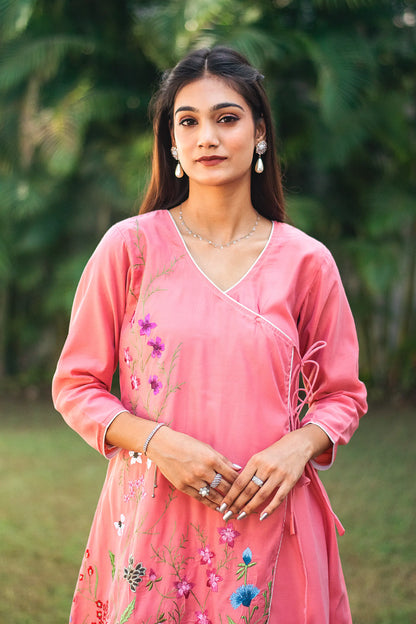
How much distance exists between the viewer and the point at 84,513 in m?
4.25

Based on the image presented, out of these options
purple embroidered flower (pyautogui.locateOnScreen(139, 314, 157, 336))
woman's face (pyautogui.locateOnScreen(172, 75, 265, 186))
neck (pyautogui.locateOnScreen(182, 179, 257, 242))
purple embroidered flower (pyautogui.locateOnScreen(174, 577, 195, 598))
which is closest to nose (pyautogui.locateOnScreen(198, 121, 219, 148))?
woman's face (pyautogui.locateOnScreen(172, 75, 265, 186))

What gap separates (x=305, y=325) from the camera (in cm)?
167

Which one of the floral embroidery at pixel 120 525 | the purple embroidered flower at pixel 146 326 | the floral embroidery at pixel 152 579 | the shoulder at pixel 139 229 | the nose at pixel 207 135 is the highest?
the nose at pixel 207 135

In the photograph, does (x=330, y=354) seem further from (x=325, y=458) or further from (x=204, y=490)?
(x=204, y=490)

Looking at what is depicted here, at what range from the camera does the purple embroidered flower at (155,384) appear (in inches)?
60.3

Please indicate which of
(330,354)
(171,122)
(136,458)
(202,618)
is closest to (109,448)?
(136,458)

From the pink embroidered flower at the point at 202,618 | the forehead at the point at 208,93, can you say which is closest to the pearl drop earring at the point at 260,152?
the forehead at the point at 208,93

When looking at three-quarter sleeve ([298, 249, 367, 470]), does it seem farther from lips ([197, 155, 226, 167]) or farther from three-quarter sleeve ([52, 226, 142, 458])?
three-quarter sleeve ([52, 226, 142, 458])

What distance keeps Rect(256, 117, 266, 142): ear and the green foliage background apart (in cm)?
420

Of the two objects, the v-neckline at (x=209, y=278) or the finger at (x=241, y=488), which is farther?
the v-neckline at (x=209, y=278)

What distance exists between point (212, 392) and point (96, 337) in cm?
27

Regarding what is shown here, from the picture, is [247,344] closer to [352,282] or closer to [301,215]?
[301,215]

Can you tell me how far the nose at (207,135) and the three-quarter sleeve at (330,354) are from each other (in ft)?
1.11

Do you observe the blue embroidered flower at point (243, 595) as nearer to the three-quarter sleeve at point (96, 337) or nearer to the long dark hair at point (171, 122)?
the three-quarter sleeve at point (96, 337)
